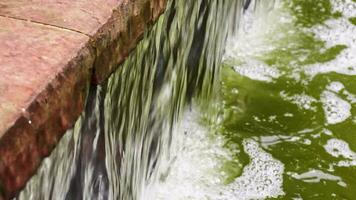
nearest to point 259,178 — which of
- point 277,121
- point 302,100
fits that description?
point 277,121

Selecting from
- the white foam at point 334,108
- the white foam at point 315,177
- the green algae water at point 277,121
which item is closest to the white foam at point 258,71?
the green algae water at point 277,121

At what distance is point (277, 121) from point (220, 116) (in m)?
0.24

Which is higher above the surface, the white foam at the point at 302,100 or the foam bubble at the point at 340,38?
the foam bubble at the point at 340,38

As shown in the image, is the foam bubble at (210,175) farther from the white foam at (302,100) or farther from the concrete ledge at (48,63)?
the concrete ledge at (48,63)

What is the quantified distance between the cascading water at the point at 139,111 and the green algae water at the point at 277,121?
0.12 meters

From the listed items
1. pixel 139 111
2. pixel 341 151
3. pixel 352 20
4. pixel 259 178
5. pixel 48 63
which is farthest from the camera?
pixel 352 20

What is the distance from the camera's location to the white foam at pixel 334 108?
3125mm

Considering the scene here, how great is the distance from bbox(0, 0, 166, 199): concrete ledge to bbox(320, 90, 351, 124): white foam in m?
1.37

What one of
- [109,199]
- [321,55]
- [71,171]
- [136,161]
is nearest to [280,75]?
[321,55]

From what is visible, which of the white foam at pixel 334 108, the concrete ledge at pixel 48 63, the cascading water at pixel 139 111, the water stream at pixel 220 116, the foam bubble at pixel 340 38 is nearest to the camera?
the concrete ledge at pixel 48 63

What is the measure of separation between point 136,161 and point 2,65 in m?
0.98

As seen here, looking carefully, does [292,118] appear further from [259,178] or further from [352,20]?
[352,20]

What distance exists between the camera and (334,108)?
3.18m

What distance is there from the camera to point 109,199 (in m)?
2.27
